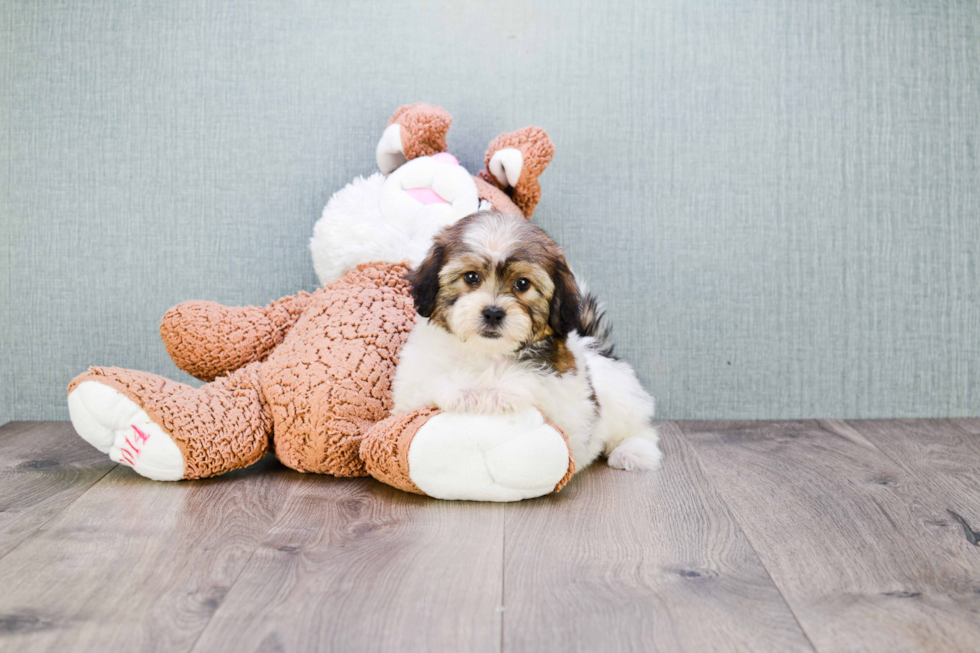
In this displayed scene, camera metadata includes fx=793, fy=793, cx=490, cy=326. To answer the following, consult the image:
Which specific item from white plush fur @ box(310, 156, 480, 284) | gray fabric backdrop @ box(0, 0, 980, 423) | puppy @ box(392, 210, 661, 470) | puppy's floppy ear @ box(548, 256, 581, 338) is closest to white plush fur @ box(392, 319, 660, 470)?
puppy @ box(392, 210, 661, 470)

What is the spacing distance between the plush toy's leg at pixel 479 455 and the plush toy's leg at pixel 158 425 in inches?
16.7

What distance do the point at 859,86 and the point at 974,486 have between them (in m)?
1.31

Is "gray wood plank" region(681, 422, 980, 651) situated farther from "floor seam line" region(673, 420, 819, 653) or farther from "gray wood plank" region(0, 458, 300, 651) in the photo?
"gray wood plank" region(0, 458, 300, 651)

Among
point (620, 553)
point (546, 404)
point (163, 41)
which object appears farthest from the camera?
point (163, 41)

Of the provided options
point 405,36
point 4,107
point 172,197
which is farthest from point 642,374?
point 4,107

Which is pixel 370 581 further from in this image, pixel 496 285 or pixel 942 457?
pixel 942 457

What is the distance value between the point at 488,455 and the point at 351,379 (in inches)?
17.4

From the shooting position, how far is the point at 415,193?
7.21 feet

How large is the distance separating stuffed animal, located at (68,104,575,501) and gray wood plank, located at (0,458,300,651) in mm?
106

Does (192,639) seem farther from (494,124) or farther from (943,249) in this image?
(943,249)

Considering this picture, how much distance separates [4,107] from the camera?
2.53 meters

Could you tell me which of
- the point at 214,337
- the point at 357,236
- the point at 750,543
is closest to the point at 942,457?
the point at 750,543

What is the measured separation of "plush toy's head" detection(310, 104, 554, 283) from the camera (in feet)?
7.10

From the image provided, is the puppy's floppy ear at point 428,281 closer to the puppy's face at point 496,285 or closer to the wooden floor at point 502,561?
the puppy's face at point 496,285
